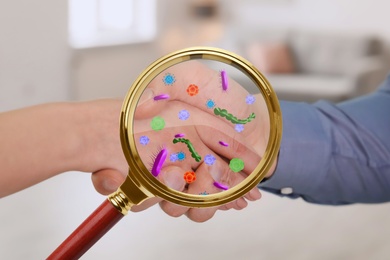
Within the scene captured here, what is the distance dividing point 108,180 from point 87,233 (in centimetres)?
29

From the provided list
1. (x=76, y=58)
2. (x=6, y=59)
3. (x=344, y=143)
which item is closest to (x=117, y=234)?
(x=344, y=143)

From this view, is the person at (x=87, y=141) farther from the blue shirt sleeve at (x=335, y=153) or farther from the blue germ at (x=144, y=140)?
the blue shirt sleeve at (x=335, y=153)

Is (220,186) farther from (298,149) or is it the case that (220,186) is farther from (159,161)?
(298,149)

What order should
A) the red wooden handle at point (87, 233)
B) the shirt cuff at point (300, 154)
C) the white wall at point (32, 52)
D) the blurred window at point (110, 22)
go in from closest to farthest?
the red wooden handle at point (87, 233) < the shirt cuff at point (300, 154) < the white wall at point (32, 52) < the blurred window at point (110, 22)

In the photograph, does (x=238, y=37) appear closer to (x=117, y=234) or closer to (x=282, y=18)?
(x=282, y=18)

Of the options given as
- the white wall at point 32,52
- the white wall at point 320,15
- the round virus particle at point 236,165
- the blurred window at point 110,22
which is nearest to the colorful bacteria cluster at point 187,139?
the round virus particle at point 236,165

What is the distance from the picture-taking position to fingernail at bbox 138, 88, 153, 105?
0.48 meters

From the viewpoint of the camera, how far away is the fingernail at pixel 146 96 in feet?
1.56

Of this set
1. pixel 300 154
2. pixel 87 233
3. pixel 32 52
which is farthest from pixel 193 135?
pixel 32 52

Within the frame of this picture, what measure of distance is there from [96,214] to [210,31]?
5784 mm

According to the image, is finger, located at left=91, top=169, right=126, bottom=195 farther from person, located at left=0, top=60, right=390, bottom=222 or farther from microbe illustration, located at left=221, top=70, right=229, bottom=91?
microbe illustration, located at left=221, top=70, right=229, bottom=91

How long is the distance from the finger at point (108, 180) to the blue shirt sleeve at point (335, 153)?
0.77 ft

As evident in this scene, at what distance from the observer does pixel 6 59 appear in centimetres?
419

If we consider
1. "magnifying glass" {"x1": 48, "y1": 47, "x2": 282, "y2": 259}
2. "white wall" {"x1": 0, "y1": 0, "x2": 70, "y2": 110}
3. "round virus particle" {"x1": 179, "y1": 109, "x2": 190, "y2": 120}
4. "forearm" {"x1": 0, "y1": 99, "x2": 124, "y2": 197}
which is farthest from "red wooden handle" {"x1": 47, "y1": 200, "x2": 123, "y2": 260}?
"white wall" {"x1": 0, "y1": 0, "x2": 70, "y2": 110}
